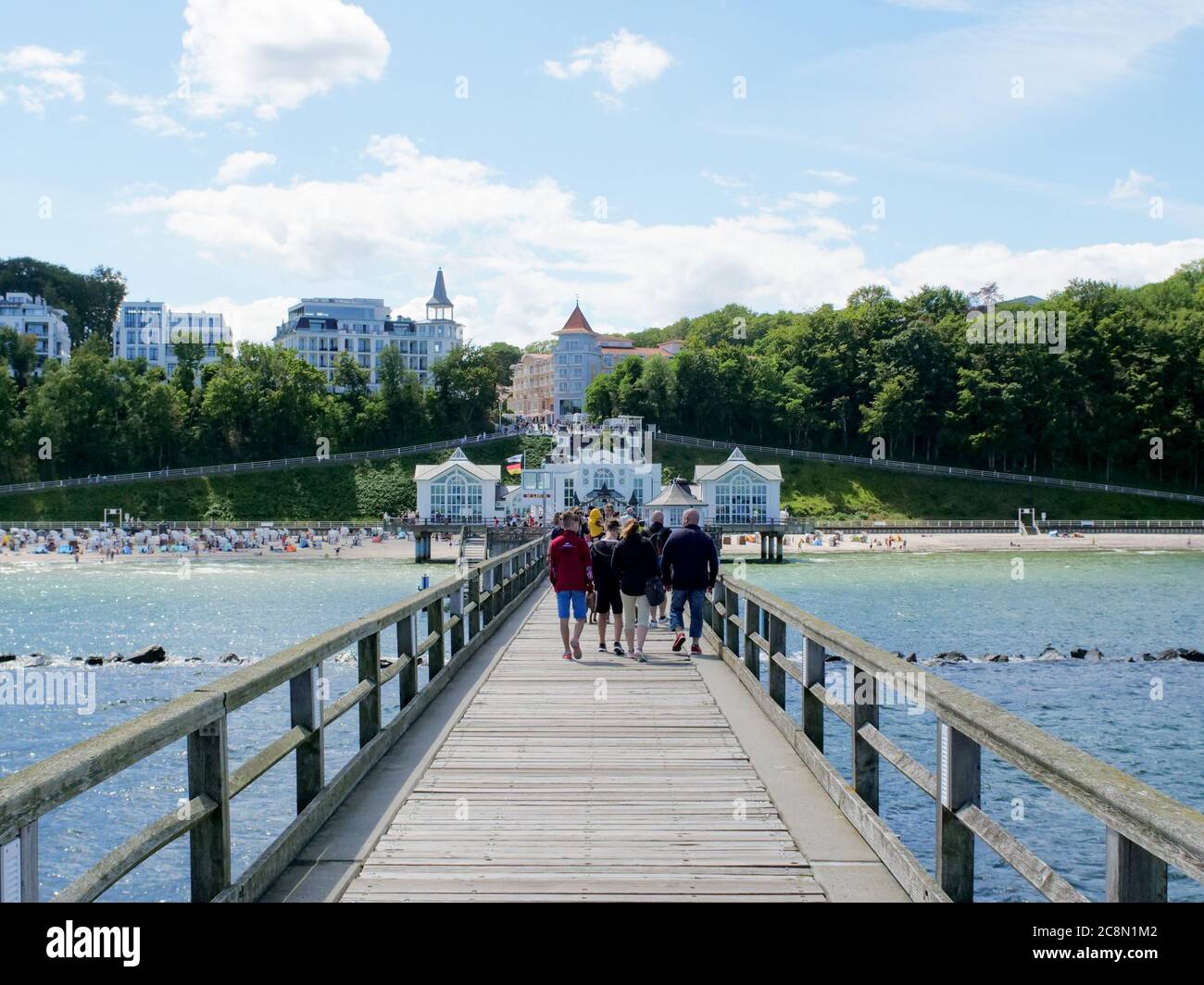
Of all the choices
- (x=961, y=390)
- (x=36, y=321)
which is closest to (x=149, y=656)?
(x=961, y=390)

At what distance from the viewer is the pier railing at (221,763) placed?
3.44 metres

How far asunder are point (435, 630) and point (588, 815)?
4.15 meters

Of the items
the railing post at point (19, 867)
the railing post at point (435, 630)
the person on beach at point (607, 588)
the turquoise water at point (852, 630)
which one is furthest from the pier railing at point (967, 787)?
the turquoise water at point (852, 630)

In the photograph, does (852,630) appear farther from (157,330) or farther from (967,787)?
(157,330)

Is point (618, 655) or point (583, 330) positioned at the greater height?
point (583, 330)

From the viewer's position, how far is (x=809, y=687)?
7.56m

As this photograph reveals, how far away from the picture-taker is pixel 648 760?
820 centimetres

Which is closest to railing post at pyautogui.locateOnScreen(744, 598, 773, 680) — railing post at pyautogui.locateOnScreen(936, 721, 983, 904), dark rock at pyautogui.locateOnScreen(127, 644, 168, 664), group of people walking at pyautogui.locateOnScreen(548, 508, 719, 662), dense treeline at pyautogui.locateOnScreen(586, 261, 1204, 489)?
group of people walking at pyautogui.locateOnScreen(548, 508, 719, 662)

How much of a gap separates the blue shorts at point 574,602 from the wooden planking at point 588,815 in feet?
8.04

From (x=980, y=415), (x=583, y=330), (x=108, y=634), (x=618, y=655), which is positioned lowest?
(x=108, y=634)

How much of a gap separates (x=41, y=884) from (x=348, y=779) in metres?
8.41

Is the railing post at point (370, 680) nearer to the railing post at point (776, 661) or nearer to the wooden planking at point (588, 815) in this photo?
the wooden planking at point (588, 815)
